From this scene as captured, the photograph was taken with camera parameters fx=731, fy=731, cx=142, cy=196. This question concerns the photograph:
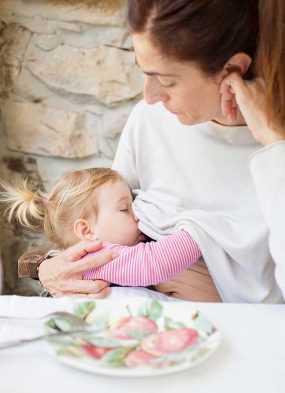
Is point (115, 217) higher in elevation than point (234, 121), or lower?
lower

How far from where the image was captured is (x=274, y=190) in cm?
134

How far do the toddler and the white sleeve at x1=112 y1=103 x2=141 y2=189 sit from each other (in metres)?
0.06

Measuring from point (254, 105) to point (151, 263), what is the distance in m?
0.37

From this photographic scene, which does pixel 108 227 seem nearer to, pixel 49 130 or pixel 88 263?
pixel 88 263

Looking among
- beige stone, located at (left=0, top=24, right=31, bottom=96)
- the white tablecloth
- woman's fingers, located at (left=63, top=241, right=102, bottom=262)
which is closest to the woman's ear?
woman's fingers, located at (left=63, top=241, right=102, bottom=262)

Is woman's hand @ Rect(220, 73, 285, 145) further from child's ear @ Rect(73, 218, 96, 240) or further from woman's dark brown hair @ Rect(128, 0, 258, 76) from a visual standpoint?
child's ear @ Rect(73, 218, 96, 240)

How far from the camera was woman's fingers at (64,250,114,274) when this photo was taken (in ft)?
4.79

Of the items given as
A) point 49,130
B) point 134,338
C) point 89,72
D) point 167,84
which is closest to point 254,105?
point 167,84

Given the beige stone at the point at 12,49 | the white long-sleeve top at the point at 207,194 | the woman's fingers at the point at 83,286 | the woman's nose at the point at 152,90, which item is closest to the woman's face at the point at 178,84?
the woman's nose at the point at 152,90

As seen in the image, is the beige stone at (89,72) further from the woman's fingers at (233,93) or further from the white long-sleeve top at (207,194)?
the woman's fingers at (233,93)

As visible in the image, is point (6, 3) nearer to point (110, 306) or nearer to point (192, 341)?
point (110, 306)

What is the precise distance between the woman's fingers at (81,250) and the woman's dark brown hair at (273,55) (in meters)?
0.43

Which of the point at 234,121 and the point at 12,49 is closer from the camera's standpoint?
the point at 234,121

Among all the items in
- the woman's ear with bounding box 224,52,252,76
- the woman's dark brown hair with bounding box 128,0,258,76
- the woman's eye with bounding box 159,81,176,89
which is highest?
the woman's dark brown hair with bounding box 128,0,258,76
